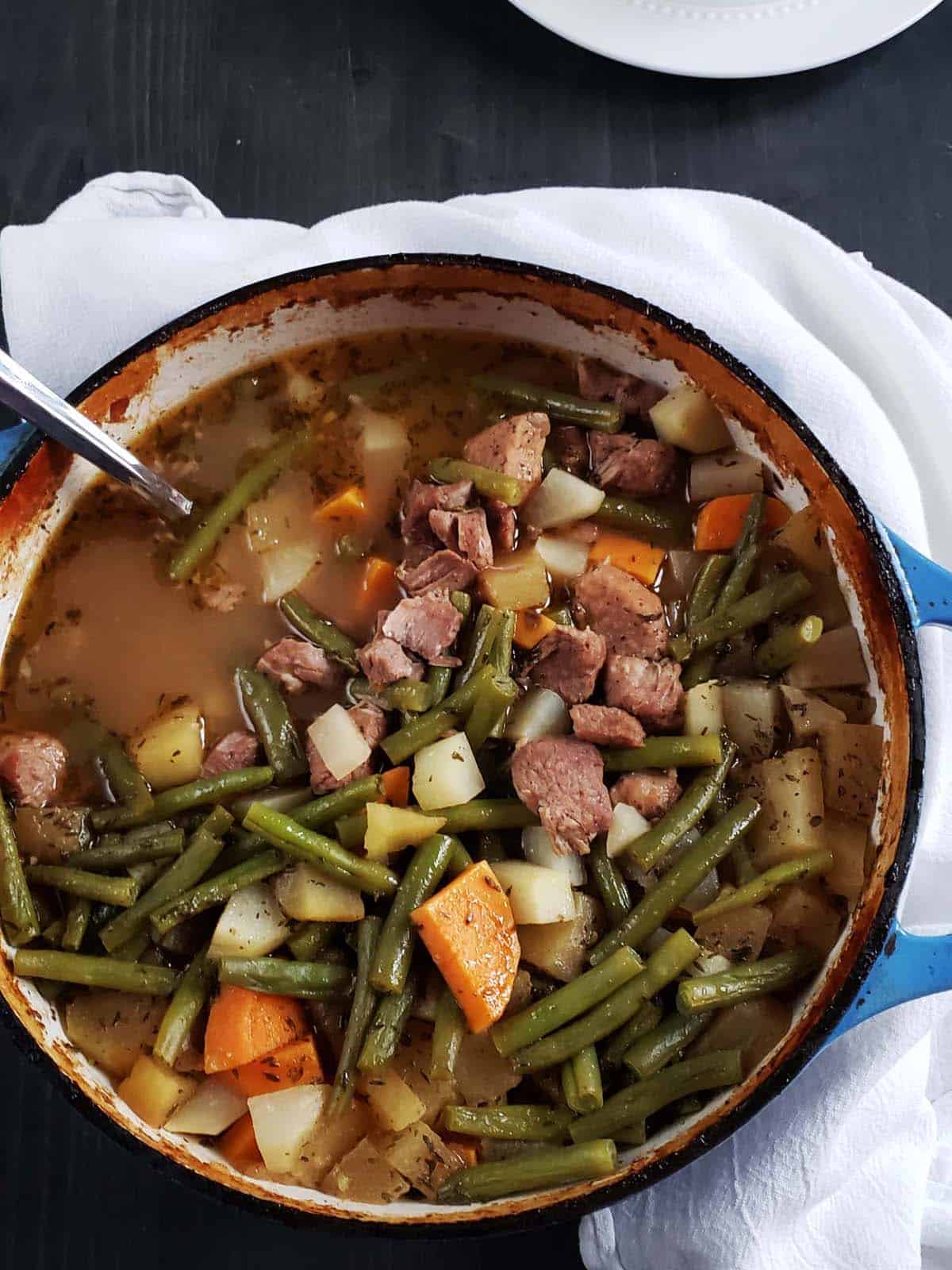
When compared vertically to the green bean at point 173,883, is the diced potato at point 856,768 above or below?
above

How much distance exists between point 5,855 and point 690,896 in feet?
4.73

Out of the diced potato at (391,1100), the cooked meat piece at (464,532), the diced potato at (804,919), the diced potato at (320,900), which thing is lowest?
the diced potato at (391,1100)

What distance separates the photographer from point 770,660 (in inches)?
107

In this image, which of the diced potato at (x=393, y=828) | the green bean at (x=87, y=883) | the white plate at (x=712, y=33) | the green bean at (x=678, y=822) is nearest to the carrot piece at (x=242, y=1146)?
the green bean at (x=87, y=883)

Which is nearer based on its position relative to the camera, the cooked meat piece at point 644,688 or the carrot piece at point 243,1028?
the carrot piece at point 243,1028

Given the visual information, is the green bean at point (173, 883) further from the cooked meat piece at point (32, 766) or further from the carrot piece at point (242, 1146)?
the carrot piece at point (242, 1146)

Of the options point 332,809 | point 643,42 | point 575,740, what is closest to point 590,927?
point 575,740

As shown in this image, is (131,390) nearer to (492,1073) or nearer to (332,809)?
(332,809)

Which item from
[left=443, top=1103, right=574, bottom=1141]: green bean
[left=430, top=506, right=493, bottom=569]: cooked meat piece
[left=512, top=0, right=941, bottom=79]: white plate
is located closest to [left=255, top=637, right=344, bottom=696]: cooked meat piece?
[left=430, top=506, right=493, bottom=569]: cooked meat piece

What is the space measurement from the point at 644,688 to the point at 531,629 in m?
0.30

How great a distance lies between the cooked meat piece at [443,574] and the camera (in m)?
2.75

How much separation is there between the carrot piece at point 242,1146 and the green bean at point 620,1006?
62 cm

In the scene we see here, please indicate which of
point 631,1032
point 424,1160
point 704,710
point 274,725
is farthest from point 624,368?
point 424,1160

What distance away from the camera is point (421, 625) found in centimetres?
269
